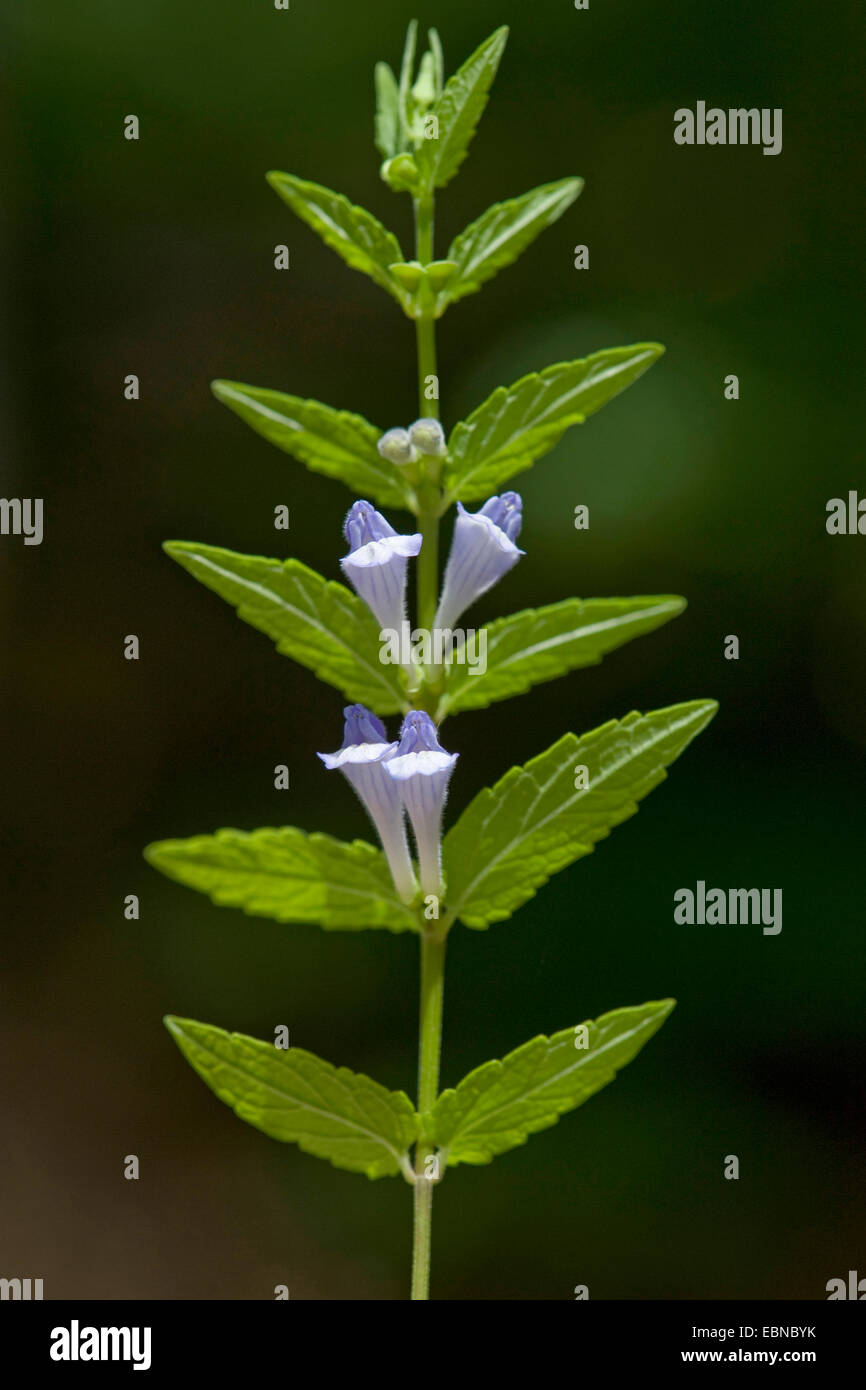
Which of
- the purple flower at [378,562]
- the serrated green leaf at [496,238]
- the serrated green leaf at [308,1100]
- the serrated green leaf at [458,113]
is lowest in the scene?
the serrated green leaf at [308,1100]

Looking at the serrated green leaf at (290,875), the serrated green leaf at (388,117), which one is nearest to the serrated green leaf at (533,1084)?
the serrated green leaf at (290,875)

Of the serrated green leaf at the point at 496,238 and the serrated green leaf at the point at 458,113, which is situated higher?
the serrated green leaf at the point at 458,113

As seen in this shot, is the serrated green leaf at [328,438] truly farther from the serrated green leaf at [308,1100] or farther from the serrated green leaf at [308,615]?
the serrated green leaf at [308,1100]

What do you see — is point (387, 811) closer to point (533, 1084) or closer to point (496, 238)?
point (533, 1084)

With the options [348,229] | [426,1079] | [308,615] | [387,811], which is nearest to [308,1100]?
[426,1079]

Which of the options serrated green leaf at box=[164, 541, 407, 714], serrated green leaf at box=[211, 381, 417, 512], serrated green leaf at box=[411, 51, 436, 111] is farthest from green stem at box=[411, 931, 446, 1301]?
serrated green leaf at box=[411, 51, 436, 111]
